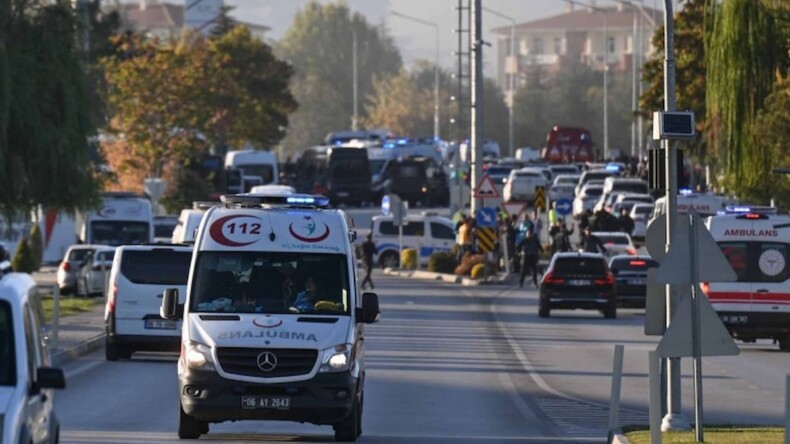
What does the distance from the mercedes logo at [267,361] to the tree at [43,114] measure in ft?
48.4

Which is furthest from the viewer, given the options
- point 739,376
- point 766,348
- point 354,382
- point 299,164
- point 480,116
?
point 299,164

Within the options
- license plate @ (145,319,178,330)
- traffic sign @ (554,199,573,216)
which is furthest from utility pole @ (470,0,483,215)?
license plate @ (145,319,178,330)

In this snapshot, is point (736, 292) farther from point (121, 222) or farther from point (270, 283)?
point (121, 222)

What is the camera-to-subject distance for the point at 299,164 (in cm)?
10488

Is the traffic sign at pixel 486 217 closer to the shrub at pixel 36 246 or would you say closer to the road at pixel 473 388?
the road at pixel 473 388

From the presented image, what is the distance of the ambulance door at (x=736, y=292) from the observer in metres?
33.0

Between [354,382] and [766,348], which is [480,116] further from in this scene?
[354,382]

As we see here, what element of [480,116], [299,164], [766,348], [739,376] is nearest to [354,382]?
[739,376]

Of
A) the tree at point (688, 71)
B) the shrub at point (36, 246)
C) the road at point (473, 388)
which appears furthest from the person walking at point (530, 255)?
the shrub at point (36, 246)

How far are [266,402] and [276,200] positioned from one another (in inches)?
115

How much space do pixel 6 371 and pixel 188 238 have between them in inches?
1011

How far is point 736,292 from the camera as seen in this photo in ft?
108

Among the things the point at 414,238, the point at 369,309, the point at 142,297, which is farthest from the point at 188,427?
the point at 414,238

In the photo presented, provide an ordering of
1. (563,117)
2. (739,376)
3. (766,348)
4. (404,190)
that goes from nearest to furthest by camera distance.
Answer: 1. (739,376)
2. (766,348)
3. (404,190)
4. (563,117)
